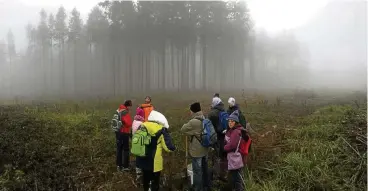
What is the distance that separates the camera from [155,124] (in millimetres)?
6684

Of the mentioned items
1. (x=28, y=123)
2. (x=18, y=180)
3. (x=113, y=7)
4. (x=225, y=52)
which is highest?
(x=113, y=7)

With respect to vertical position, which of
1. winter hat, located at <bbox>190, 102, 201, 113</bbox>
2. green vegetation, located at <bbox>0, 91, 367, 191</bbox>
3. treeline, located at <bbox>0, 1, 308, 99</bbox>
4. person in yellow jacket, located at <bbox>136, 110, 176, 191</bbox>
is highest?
treeline, located at <bbox>0, 1, 308, 99</bbox>

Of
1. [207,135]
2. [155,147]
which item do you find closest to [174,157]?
[207,135]

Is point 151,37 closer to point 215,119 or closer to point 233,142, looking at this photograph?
point 215,119

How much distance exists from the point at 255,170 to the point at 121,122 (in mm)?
3737

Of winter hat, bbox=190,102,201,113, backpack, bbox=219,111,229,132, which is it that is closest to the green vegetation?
backpack, bbox=219,111,229,132

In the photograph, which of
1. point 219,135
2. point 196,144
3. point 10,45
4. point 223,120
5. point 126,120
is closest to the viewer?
point 196,144

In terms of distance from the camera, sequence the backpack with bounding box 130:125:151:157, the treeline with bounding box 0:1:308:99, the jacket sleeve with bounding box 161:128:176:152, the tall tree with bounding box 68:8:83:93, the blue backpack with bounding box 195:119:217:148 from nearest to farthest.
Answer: the backpack with bounding box 130:125:151:157
the jacket sleeve with bounding box 161:128:176:152
the blue backpack with bounding box 195:119:217:148
the treeline with bounding box 0:1:308:99
the tall tree with bounding box 68:8:83:93

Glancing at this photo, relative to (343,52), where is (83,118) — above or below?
below

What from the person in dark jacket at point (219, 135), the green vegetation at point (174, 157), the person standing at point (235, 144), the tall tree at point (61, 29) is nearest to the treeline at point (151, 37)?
the tall tree at point (61, 29)

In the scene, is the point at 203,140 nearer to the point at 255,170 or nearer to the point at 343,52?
the point at 255,170

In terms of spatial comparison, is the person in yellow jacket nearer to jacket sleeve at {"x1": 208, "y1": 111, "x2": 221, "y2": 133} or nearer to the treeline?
jacket sleeve at {"x1": 208, "y1": 111, "x2": 221, "y2": 133}

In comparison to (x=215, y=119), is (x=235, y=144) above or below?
below

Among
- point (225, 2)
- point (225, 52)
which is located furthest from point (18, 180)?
point (225, 52)
